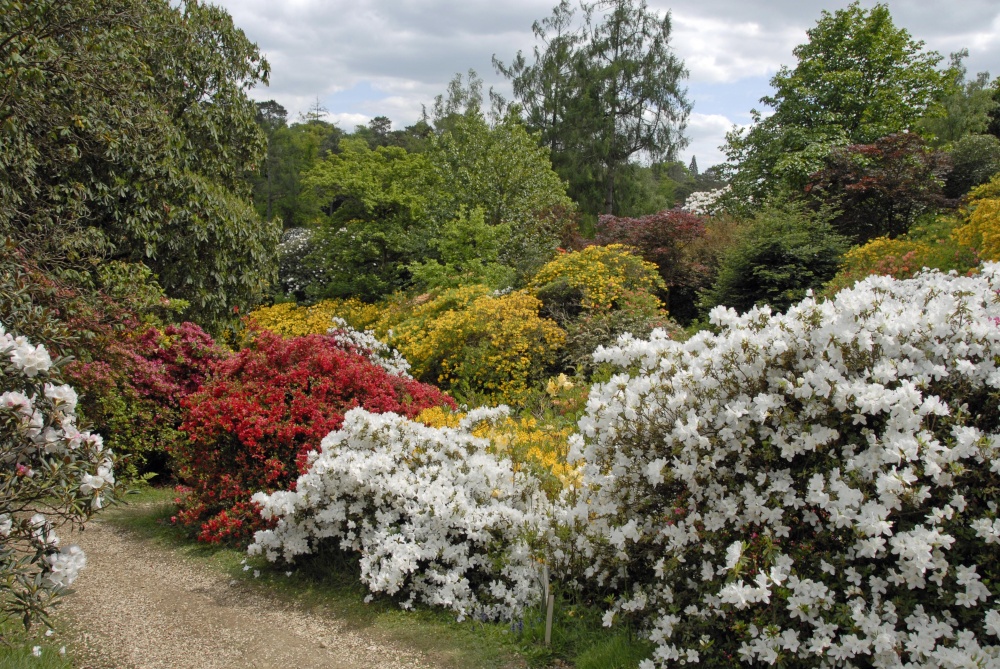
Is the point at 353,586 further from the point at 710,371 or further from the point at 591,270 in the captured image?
the point at 591,270

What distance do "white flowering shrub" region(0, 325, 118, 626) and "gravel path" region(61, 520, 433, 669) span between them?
1.06 m

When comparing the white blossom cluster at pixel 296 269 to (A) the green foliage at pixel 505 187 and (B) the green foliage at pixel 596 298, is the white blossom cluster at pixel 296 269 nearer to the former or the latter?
(A) the green foliage at pixel 505 187

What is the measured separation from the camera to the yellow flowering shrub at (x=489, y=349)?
330 inches

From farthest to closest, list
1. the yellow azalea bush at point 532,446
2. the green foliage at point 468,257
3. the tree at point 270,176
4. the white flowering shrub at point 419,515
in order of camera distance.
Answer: the tree at point 270,176 < the green foliage at point 468,257 < the yellow azalea bush at point 532,446 < the white flowering shrub at point 419,515

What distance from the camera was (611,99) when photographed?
24.6m

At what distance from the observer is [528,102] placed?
2583 centimetres

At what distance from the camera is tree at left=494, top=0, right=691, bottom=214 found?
80.4 ft

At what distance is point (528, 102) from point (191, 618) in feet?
80.7

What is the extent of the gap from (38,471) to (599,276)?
→ 7.95 m

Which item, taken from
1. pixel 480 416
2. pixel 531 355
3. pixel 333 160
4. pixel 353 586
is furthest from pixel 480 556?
pixel 333 160

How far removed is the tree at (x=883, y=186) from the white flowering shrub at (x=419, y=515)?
31.1ft

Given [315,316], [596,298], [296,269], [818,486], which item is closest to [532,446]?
[818,486]

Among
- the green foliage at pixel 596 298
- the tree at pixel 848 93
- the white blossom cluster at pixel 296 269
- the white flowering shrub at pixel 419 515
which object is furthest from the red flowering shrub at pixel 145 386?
the tree at pixel 848 93

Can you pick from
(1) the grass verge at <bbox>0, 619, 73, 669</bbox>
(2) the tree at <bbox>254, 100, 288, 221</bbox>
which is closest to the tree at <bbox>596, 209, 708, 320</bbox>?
(1) the grass verge at <bbox>0, 619, 73, 669</bbox>
